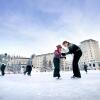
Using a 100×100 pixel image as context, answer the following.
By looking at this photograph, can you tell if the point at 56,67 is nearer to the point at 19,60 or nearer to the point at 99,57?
the point at 99,57

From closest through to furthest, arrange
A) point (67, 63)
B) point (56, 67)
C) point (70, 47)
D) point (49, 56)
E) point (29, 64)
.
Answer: point (70, 47) → point (56, 67) → point (29, 64) → point (67, 63) → point (49, 56)

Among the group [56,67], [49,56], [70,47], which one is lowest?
[56,67]

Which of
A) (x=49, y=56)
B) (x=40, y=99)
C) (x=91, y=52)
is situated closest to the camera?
(x=40, y=99)

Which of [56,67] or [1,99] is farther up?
[56,67]

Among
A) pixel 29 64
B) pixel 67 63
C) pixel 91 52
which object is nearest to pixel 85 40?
pixel 91 52

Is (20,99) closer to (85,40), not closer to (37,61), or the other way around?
(85,40)

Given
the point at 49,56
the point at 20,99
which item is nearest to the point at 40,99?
the point at 20,99

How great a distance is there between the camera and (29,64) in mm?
13703

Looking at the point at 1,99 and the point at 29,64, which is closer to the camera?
the point at 1,99

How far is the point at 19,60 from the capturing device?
134 meters

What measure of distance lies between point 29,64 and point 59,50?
692cm

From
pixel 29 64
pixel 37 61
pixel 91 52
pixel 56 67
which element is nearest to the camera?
pixel 56 67

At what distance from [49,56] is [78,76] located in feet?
396

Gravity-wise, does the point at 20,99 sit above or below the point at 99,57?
below
